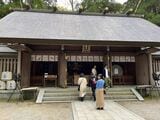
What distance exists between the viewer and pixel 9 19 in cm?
1213

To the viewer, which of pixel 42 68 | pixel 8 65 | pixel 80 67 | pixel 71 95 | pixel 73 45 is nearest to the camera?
pixel 71 95

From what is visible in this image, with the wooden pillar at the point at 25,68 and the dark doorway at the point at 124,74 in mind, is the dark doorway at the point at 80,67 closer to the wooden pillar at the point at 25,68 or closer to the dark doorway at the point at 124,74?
the dark doorway at the point at 124,74

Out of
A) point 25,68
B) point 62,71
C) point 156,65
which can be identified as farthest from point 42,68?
point 156,65

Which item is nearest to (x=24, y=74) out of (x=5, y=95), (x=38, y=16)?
(x=5, y=95)

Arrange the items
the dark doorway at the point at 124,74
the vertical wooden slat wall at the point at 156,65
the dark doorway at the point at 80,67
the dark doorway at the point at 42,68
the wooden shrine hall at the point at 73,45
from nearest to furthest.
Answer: the wooden shrine hall at the point at 73,45, the vertical wooden slat wall at the point at 156,65, the dark doorway at the point at 42,68, the dark doorway at the point at 124,74, the dark doorway at the point at 80,67

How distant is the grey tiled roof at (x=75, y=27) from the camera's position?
10.1m

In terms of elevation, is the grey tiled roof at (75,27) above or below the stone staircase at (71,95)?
above

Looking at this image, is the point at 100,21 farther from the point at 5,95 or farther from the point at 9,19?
the point at 5,95

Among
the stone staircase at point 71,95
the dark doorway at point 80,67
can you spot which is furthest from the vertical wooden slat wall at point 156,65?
the dark doorway at point 80,67

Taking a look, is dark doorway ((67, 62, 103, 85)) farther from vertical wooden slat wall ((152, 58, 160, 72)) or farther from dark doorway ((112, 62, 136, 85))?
vertical wooden slat wall ((152, 58, 160, 72))

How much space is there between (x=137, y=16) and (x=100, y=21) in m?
4.03

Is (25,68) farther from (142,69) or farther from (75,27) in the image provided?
(142,69)

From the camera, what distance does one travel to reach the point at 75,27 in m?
11.9

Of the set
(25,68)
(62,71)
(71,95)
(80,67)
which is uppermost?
(80,67)
